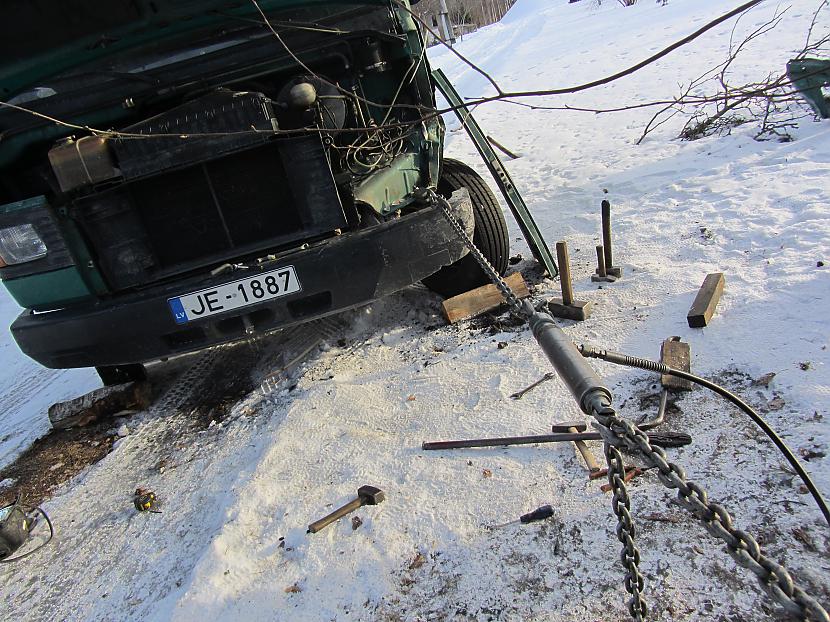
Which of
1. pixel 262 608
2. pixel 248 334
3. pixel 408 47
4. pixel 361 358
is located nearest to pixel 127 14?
pixel 408 47

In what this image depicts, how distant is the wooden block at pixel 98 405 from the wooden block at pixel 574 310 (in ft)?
9.30

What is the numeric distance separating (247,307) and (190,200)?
0.71 m

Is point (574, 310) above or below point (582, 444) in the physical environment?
above

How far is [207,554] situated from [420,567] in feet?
2.97

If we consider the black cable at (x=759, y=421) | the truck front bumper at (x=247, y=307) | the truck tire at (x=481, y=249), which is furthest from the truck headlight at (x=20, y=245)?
the black cable at (x=759, y=421)

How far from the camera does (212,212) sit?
10.4 ft

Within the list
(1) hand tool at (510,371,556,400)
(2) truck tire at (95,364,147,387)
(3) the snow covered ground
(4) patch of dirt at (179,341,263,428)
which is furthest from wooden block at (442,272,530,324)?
Result: (2) truck tire at (95,364,147,387)

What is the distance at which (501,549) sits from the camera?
6.58 ft

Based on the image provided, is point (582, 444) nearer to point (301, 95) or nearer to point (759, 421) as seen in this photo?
point (759, 421)

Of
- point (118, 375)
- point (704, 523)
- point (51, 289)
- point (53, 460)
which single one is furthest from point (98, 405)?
point (704, 523)

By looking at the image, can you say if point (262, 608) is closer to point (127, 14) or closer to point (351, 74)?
point (351, 74)

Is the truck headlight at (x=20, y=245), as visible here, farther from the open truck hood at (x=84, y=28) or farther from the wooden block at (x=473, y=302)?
the wooden block at (x=473, y=302)

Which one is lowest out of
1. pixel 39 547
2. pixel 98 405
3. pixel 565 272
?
pixel 39 547

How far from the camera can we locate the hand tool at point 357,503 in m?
2.26
